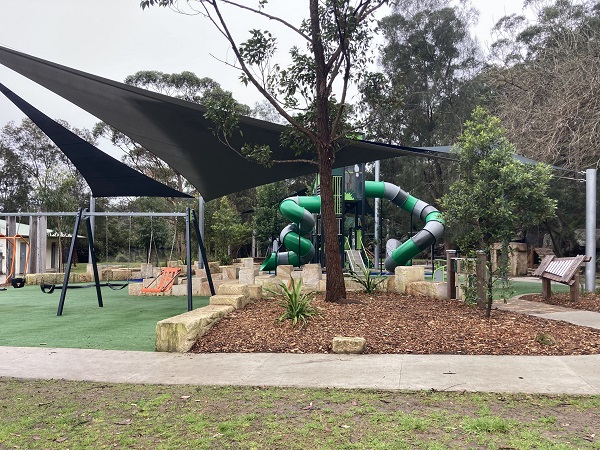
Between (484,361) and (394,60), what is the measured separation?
1135 inches

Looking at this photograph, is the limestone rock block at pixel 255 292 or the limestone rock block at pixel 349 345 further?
the limestone rock block at pixel 255 292

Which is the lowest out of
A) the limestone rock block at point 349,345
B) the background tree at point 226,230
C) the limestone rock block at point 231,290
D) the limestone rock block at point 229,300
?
the limestone rock block at point 349,345

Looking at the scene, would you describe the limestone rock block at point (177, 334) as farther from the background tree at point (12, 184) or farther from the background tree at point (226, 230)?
the background tree at point (12, 184)

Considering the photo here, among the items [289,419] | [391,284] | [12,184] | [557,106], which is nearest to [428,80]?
[557,106]

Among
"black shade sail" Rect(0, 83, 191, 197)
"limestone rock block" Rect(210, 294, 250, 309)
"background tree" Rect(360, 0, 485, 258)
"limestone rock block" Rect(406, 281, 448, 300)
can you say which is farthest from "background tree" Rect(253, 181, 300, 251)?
"limestone rock block" Rect(210, 294, 250, 309)

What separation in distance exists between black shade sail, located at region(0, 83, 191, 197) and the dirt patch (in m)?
4.93

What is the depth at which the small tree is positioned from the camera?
8516 millimetres

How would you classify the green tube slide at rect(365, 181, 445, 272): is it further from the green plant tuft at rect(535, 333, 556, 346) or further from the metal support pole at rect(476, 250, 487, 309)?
the green plant tuft at rect(535, 333, 556, 346)

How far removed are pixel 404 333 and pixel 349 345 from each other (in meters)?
0.96

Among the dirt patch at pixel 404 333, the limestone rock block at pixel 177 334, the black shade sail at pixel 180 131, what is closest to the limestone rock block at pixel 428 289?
the dirt patch at pixel 404 333

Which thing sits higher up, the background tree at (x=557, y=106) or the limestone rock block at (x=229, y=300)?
the background tree at (x=557, y=106)

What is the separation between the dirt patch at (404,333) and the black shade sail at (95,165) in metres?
4.93

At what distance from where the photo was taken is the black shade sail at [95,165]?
9.48 m

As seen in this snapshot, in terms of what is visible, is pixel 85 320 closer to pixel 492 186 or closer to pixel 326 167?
pixel 326 167
